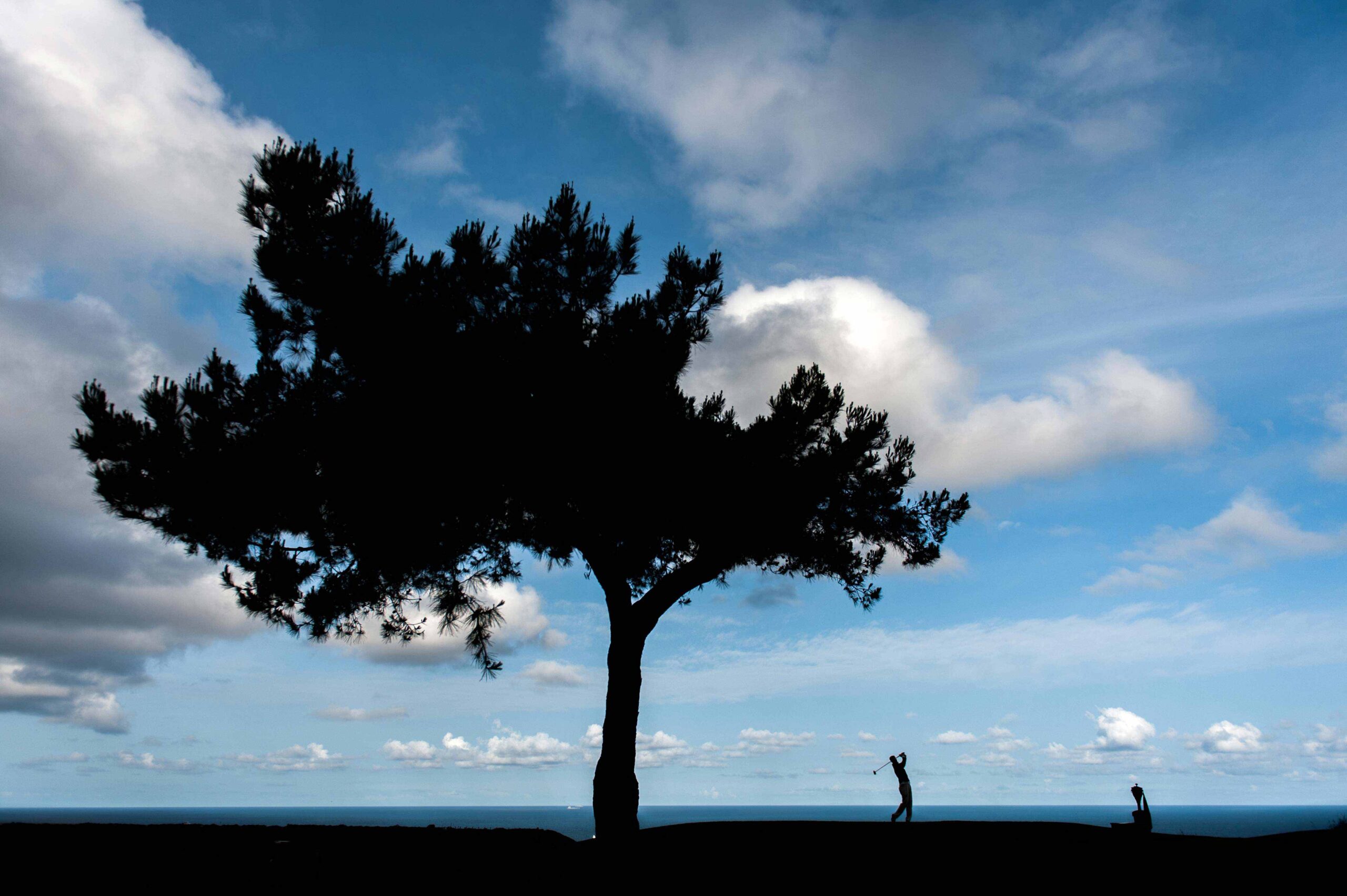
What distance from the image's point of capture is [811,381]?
577 inches

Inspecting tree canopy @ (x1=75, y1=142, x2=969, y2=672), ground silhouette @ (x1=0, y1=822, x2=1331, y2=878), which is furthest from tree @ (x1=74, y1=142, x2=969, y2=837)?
ground silhouette @ (x1=0, y1=822, x2=1331, y2=878)

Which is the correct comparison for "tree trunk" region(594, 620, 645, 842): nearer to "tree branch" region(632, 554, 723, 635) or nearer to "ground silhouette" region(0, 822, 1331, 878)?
"tree branch" region(632, 554, 723, 635)

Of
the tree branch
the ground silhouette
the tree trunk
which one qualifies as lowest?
the ground silhouette

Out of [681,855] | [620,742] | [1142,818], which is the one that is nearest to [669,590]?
[620,742]

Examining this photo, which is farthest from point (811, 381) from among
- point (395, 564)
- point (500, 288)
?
point (395, 564)

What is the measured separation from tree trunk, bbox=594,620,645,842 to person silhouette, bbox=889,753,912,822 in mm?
4608

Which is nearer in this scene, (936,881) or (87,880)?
(87,880)

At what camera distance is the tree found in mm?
13180

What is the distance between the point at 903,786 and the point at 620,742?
5250mm

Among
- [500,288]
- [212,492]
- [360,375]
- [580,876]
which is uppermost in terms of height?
[500,288]

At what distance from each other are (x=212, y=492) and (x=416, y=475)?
10.3 feet

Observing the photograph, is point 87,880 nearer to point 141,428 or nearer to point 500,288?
point 141,428

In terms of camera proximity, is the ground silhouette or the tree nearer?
the ground silhouette

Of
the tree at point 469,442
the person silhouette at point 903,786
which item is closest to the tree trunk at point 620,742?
the tree at point 469,442
